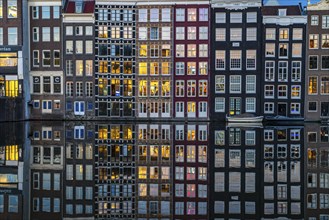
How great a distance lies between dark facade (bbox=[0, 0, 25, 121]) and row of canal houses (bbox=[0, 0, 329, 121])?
1797mm

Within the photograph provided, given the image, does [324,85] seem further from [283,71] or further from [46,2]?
[46,2]

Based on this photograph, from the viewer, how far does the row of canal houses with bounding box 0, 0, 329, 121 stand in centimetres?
6156

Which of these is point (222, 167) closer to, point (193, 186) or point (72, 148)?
point (193, 186)

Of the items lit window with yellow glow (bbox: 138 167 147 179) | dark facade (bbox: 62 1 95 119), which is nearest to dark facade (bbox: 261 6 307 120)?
dark facade (bbox: 62 1 95 119)

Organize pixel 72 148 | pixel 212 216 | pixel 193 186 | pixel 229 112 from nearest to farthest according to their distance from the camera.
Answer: pixel 212 216
pixel 193 186
pixel 72 148
pixel 229 112

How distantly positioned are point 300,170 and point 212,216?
29.7ft

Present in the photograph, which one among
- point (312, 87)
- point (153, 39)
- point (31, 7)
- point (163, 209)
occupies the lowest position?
point (163, 209)

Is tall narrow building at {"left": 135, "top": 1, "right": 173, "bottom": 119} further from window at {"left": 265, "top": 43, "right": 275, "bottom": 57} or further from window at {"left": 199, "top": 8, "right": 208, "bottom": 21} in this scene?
window at {"left": 265, "top": 43, "right": 275, "bottom": 57}

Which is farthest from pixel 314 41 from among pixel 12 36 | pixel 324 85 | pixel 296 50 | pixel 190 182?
pixel 190 182

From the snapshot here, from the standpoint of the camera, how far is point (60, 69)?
62.6 metres

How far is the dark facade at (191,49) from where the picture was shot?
203 ft

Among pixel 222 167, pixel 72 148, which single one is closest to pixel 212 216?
pixel 222 167

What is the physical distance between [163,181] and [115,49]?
45068mm

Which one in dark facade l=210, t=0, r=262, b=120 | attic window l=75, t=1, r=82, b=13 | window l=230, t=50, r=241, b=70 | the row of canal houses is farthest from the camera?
attic window l=75, t=1, r=82, b=13
